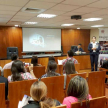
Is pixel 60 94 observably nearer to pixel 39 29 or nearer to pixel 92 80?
pixel 92 80

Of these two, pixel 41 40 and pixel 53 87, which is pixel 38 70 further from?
pixel 41 40

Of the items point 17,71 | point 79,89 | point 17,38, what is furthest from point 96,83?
point 17,38

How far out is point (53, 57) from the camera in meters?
3.89

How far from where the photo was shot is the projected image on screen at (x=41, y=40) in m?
8.77

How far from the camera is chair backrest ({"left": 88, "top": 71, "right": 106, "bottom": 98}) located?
276 centimetres

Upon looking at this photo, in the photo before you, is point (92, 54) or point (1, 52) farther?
point (1, 52)

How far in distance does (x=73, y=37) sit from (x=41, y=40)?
2.42 meters

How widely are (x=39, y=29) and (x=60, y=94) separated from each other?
7.01 meters

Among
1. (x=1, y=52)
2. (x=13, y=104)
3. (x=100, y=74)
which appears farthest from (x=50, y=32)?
(x=13, y=104)

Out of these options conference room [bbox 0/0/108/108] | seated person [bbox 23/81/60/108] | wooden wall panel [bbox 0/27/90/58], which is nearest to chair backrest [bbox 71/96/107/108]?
conference room [bbox 0/0/108/108]

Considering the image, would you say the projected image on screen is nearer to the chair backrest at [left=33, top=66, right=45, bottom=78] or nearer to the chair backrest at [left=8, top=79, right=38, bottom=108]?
the chair backrest at [left=33, top=66, right=45, bottom=78]

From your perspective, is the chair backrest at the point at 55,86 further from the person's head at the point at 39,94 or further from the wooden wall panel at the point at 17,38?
the wooden wall panel at the point at 17,38

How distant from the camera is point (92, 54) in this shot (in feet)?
18.1

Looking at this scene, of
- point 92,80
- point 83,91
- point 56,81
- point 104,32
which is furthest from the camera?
point 104,32
